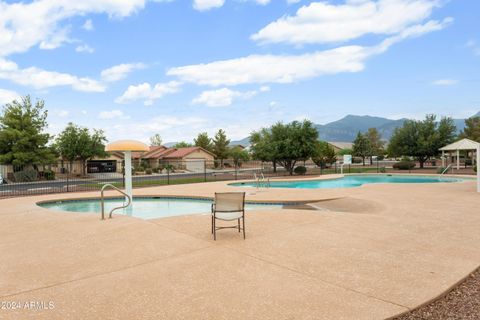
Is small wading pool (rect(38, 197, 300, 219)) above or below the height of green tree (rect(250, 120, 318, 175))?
below

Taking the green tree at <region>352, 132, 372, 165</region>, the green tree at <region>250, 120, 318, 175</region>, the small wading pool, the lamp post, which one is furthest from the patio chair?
the green tree at <region>352, 132, 372, 165</region>

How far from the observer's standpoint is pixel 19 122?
30391mm

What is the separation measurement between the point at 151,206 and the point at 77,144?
26.3 m

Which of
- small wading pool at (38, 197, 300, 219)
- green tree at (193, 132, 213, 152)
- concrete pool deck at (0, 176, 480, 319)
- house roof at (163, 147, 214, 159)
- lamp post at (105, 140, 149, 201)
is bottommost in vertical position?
small wading pool at (38, 197, 300, 219)

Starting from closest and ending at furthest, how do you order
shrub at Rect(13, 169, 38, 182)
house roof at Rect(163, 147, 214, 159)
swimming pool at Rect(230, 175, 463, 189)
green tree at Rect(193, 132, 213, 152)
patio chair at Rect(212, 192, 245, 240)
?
patio chair at Rect(212, 192, 245, 240) → swimming pool at Rect(230, 175, 463, 189) → shrub at Rect(13, 169, 38, 182) → house roof at Rect(163, 147, 214, 159) → green tree at Rect(193, 132, 213, 152)

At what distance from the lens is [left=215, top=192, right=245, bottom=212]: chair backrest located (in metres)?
6.21

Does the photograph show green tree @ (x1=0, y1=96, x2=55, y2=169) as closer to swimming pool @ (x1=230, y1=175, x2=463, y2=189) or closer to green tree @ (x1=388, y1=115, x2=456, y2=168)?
swimming pool @ (x1=230, y1=175, x2=463, y2=189)

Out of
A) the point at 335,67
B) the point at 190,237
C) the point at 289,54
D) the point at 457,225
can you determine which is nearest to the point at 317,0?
the point at 289,54

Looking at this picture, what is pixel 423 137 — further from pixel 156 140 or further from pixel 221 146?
pixel 156 140

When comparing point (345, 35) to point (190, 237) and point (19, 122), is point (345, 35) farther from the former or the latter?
point (19, 122)

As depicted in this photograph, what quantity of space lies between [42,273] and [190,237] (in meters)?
2.55

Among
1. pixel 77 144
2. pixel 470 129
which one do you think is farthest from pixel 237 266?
pixel 470 129

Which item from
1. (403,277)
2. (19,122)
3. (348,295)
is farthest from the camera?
(19,122)

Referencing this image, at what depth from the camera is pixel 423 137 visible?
34.0 m
